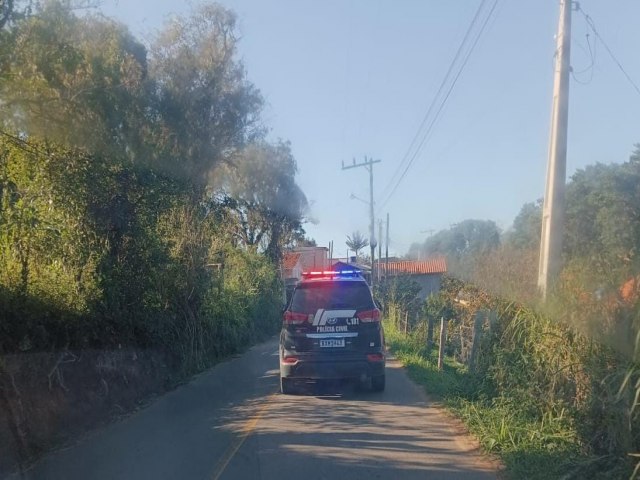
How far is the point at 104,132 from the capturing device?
34.0 ft

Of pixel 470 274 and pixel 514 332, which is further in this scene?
pixel 470 274

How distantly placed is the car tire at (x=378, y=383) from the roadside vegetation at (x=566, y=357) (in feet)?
2.87

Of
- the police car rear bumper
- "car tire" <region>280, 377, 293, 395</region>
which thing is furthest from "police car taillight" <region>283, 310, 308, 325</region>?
"car tire" <region>280, 377, 293, 395</region>

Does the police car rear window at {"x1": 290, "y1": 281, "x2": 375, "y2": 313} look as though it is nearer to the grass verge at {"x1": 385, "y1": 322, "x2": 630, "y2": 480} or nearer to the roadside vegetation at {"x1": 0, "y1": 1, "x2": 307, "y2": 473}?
the grass verge at {"x1": 385, "y1": 322, "x2": 630, "y2": 480}

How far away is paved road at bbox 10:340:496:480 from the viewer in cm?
706

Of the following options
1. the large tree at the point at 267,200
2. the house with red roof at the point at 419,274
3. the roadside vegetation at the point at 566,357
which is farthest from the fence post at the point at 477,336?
the house with red roof at the point at 419,274

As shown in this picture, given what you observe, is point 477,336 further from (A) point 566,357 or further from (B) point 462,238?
(B) point 462,238

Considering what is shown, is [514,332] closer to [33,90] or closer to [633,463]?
[633,463]

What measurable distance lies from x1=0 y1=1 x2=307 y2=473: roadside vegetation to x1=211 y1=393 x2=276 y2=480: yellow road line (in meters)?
2.17

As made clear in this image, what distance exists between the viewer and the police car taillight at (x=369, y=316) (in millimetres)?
11453

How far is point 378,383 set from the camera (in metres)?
12.0

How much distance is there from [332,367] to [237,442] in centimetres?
323

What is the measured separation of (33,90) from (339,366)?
609 cm

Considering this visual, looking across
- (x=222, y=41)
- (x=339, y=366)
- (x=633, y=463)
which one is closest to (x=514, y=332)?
(x=339, y=366)
